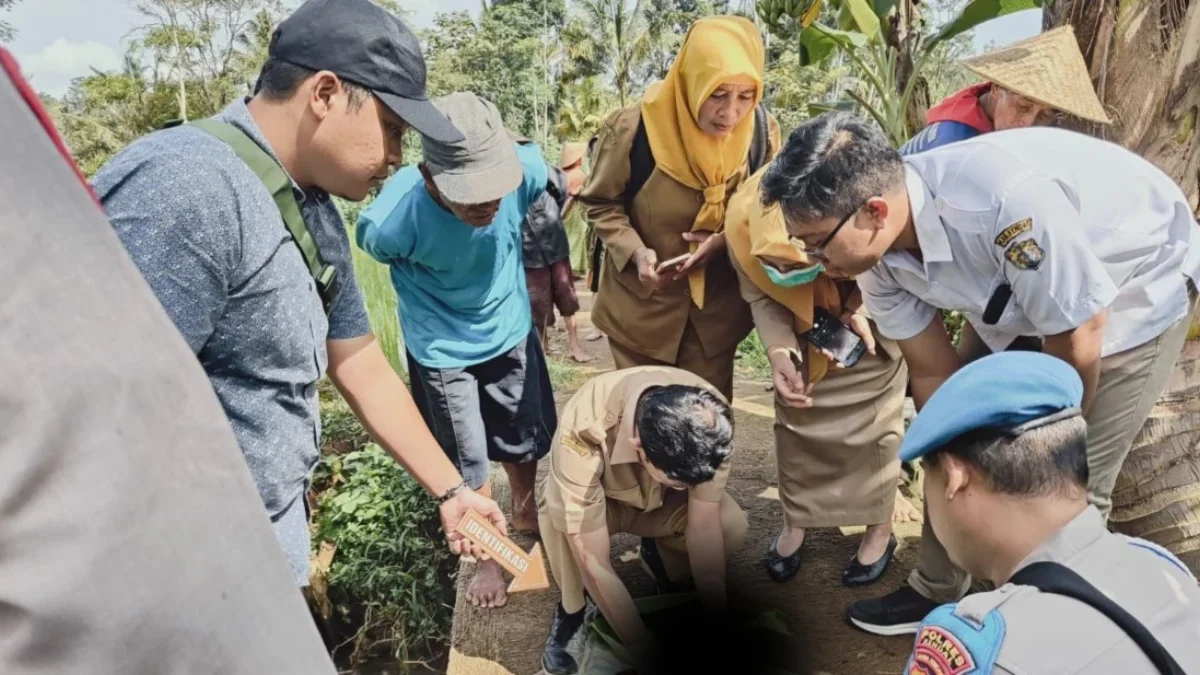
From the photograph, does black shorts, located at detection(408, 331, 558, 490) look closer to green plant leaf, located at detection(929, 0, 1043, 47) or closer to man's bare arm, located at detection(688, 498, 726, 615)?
man's bare arm, located at detection(688, 498, 726, 615)

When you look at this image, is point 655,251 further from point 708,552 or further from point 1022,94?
point 1022,94

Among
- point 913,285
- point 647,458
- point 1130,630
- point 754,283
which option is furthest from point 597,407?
point 1130,630

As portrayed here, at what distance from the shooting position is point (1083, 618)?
3.58 ft

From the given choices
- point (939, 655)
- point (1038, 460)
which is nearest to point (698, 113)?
point (1038, 460)

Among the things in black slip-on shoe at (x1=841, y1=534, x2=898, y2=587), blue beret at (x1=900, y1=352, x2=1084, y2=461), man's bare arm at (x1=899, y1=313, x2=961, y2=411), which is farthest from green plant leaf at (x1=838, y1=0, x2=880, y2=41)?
blue beret at (x1=900, y1=352, x2=1084, y2=461)

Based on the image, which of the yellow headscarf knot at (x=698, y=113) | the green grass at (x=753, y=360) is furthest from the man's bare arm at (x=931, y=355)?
the green grass at (x=753, y=360)

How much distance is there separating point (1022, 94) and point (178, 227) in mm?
2387

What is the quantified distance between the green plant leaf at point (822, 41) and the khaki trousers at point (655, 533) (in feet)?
6.63

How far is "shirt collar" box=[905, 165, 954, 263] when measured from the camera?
1.88 meters

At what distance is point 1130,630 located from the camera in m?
1.06

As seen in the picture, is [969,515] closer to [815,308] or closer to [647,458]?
[647,458]

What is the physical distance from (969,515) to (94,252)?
131cm

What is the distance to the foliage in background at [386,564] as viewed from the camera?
12.0 ft

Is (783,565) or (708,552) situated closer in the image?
(708,552)
